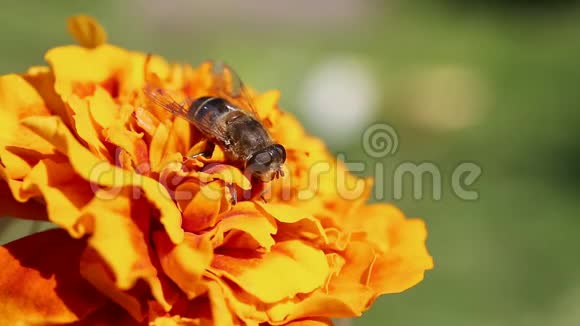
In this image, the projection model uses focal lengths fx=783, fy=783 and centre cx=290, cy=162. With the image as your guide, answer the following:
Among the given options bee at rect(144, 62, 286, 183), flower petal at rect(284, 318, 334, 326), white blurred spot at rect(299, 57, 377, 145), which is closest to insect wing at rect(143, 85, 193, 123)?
bee at rect(144, 62, 286, 183)

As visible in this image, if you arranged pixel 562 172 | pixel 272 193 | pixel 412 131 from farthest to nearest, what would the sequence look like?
pixel 412 131 → pixel 562 172 → pixel 272 193

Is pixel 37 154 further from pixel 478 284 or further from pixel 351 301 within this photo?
pixel 478 284

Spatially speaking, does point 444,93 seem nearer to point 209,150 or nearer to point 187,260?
point 209,150

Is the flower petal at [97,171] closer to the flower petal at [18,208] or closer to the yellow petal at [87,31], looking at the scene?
the flower petal at [18,208]

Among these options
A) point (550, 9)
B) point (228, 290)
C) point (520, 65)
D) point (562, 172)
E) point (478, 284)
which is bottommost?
point (478, 284)

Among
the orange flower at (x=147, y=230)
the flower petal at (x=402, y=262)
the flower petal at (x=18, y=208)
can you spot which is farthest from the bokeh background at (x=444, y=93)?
the flower petal at (x=18, y=208)

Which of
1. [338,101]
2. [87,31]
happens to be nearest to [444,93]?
[338,101]

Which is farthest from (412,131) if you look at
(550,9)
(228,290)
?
(228,290)
